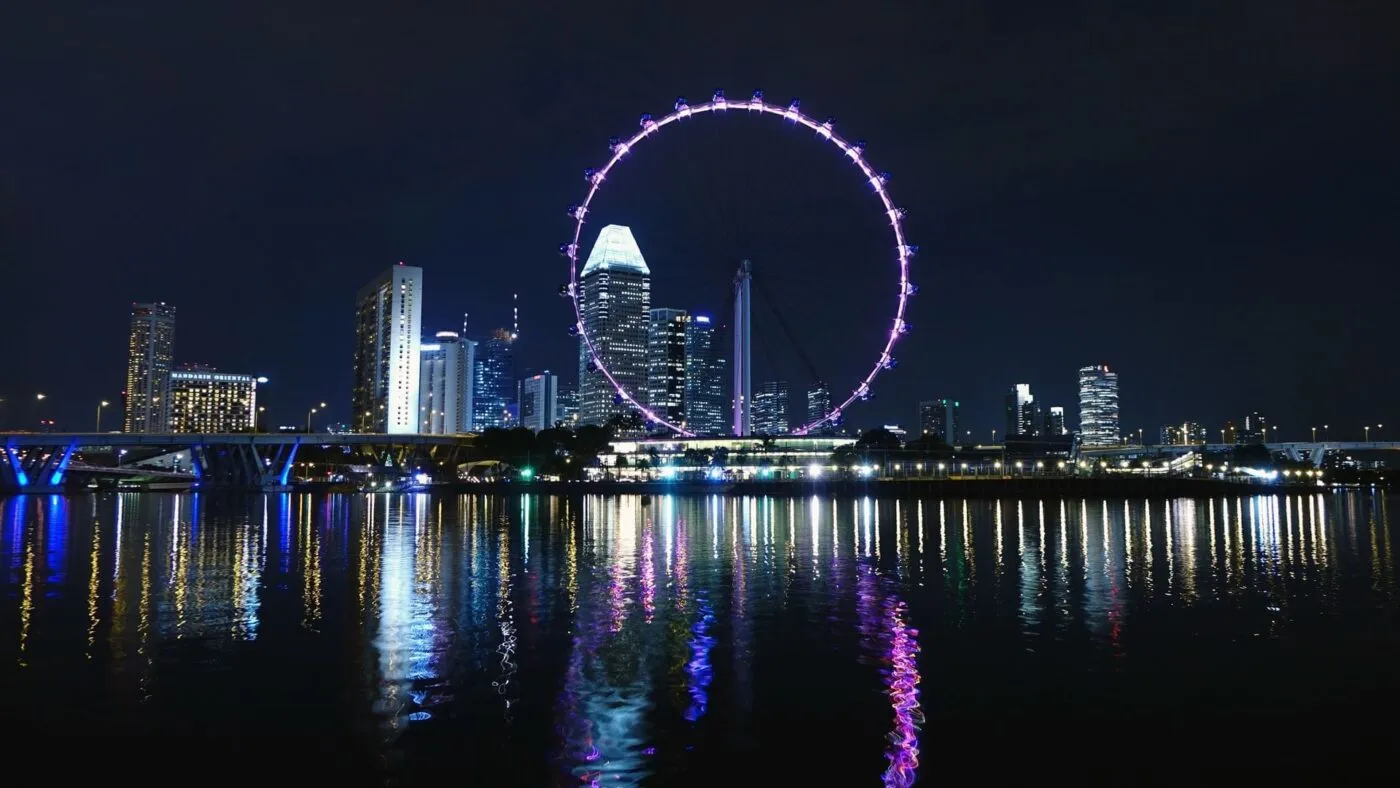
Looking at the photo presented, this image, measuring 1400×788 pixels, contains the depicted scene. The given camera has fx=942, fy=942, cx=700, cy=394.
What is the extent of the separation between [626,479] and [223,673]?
131 metres

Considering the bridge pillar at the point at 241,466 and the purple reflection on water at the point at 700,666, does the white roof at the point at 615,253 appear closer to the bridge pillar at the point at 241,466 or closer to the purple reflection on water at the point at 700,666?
the bridge pillar at the point at 241,466

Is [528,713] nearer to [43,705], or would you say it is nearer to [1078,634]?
[43,705]

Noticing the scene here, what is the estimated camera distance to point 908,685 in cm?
1470

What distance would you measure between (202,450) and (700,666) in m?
161

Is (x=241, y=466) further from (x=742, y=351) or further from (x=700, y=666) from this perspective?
(x=700, y=666)

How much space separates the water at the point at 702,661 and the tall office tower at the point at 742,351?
4622cm

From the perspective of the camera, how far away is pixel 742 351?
284 ft

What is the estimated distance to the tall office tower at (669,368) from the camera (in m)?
164

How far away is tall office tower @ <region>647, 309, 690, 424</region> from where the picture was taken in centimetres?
16375

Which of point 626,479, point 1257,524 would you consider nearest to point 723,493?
point 626,479

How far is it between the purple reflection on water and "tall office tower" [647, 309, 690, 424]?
142 meters

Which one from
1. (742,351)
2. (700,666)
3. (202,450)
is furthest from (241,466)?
(700,666)

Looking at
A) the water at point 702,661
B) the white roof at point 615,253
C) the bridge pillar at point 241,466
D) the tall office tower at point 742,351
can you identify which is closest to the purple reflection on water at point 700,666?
the water at point 702,661

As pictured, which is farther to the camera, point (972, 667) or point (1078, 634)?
point (1078, 634)
